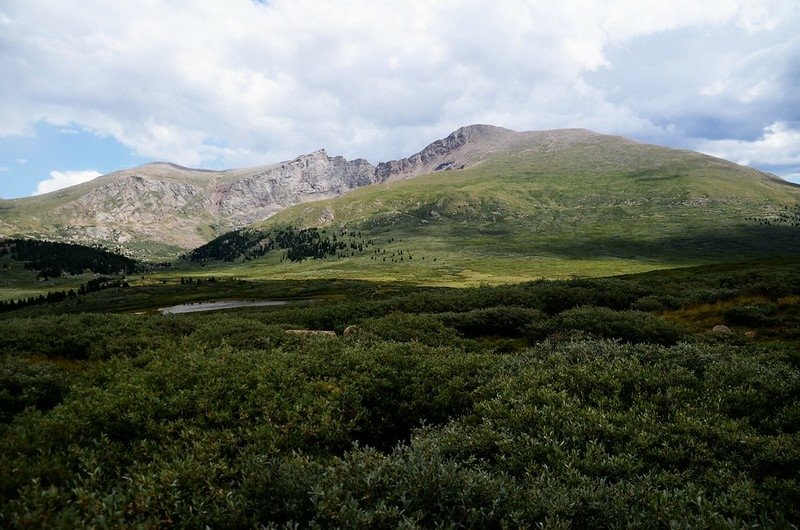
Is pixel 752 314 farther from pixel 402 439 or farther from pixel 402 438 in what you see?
pixel 402 439

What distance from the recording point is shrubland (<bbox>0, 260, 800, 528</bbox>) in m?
8.06

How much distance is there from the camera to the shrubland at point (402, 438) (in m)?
8.06

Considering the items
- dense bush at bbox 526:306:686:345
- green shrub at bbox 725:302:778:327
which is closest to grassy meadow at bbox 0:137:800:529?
dense bush at bbox 526:306:686:345

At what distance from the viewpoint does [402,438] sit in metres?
14.3

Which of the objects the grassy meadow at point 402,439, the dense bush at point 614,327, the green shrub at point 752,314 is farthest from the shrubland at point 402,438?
the green shrub at point 752,314

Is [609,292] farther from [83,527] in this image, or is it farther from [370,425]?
[83,527]

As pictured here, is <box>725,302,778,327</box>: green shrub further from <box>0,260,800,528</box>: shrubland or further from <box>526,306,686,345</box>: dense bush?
<box>0,260,800,528</box>: shrubland

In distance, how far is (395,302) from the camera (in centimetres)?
4784

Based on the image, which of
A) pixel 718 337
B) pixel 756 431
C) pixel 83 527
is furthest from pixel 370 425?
pixel 718 337

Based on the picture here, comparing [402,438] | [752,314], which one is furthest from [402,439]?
[752,314]

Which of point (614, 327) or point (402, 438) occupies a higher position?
point (402, 438)

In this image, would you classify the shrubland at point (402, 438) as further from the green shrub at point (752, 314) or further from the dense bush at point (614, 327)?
the green shrub at point (752, 314)

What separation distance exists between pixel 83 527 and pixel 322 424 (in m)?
6.04

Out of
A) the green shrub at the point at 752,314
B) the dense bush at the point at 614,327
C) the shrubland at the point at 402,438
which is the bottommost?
the green shrub at the point at 752,314
